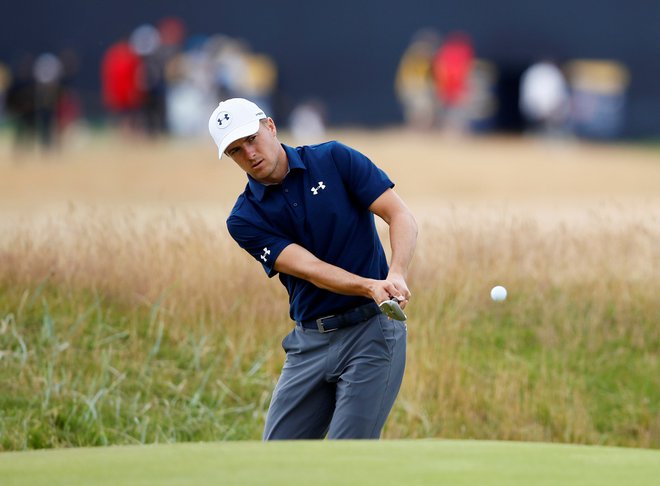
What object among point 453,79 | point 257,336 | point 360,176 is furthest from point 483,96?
point 360,176

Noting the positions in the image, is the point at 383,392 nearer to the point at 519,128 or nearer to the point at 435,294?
the point at 435,294

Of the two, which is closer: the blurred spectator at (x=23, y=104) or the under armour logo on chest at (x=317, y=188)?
the under armour logo on chest at (x=317, y=188)

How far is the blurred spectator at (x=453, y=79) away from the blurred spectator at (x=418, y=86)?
0.31 m

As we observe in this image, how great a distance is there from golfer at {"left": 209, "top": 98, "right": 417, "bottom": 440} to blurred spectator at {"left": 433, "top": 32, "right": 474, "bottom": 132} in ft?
69.4

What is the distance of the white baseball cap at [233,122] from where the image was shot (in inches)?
217

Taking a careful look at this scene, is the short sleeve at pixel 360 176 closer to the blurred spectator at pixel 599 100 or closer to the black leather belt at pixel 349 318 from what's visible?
the black leather belt at pixel 349 318

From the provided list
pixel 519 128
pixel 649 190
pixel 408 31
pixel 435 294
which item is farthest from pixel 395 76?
pixel 435 294

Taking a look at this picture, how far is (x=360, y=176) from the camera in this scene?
18.5ft

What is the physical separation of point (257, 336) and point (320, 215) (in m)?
3.06

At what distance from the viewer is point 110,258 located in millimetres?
8891

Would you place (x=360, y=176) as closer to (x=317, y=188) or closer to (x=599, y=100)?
(x=317, y=188)

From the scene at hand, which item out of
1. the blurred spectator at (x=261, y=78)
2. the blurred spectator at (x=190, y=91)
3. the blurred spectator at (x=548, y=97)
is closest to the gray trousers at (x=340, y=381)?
the blurred spectator at (x=190, y=91)

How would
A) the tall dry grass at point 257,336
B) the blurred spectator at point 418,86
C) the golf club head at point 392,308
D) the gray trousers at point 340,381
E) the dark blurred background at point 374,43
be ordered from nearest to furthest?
the golf club head at point 392,308, the gray trousers at point 340,381, the tall dry grass at point 257,336, the blurred spectator at point 418,86, the dark blurred background at point 374,43

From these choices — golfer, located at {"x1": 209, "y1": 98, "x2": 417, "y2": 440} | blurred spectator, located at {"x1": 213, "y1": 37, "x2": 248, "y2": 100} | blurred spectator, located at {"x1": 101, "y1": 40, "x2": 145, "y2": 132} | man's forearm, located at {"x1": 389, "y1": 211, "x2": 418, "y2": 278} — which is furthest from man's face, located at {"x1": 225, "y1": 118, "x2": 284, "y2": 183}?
blurred spectator, located at {"x1": 213, "y1": 37, "x2": 248, "y2": 100}
